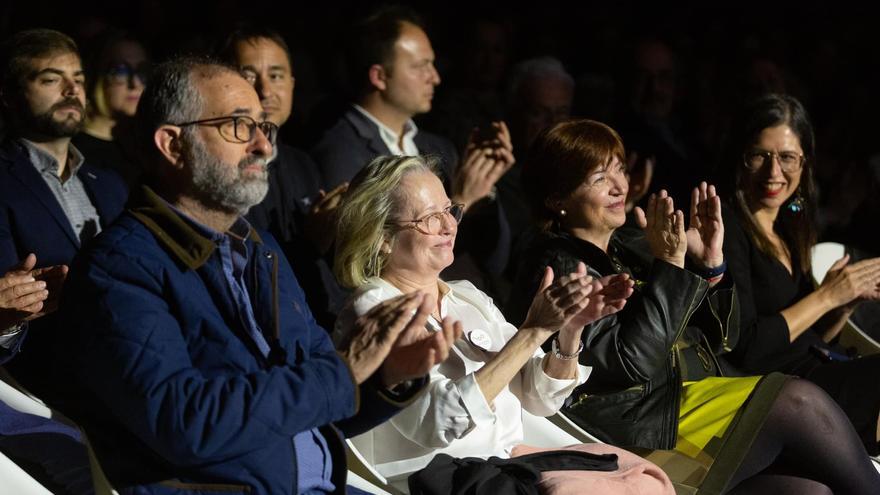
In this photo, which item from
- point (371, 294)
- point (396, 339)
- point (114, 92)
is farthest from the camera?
point (114, 92)

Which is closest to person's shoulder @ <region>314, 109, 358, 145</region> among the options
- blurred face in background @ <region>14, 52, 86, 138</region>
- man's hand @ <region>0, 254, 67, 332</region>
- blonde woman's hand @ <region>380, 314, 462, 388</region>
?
blurred face in background @ <region>14, 52, 86, 138</region>

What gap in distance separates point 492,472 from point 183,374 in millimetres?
770

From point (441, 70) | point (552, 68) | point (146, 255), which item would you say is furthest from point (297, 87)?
point (146, 255)

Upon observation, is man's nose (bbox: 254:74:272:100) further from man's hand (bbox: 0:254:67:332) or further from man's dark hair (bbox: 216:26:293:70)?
man's hand (bbox: 0:254:67:332)

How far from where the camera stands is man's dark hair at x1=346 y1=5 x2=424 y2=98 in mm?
4711

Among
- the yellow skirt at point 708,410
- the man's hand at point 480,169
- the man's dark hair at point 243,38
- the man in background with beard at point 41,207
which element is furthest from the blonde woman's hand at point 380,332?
the man's dark hair at point 243,38

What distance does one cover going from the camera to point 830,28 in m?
8.59

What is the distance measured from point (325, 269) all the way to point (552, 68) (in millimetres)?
2040

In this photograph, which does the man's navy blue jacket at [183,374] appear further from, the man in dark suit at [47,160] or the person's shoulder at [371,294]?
the man in dark suit at [47,160]

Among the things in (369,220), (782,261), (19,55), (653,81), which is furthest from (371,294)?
(653,81)

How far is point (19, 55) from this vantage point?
11.8ft

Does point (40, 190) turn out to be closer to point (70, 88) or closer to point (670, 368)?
point (70, 88)

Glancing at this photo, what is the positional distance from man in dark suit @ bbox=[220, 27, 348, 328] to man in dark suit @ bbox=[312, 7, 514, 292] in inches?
8.0

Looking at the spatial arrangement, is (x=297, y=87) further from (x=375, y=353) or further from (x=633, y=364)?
(x=375, y=353)
